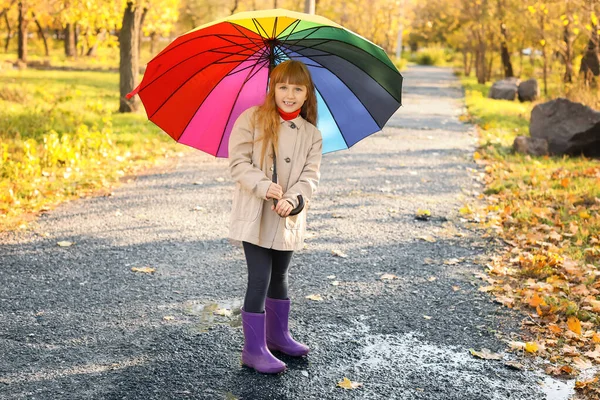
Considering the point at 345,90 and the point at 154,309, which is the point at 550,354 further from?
the point at 154,309

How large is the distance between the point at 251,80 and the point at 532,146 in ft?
24.5

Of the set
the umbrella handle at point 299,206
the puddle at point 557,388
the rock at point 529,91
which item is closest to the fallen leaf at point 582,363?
the puddle at point 557,388

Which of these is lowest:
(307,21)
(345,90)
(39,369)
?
(39,369)

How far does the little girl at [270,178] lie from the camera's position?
10.7 feet

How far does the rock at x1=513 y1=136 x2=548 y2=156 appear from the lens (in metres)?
10.1

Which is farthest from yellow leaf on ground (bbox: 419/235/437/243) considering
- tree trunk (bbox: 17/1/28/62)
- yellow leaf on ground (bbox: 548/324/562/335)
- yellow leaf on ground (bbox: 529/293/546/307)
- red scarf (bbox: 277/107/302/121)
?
tree trunk (bbox: 17/1/28/62)

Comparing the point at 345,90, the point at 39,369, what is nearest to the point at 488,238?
the point at 345,90

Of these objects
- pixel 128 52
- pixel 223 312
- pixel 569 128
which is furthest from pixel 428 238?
pixel 128 52

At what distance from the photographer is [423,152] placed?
10.8 meters

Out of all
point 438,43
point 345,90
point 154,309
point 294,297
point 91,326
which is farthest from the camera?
point 438,43

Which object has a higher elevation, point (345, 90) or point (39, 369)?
point (345, 90)

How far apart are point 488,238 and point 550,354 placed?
2.43 m

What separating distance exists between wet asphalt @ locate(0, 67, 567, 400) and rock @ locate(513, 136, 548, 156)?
2.78m

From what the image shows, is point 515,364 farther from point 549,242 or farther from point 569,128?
point 569,128
